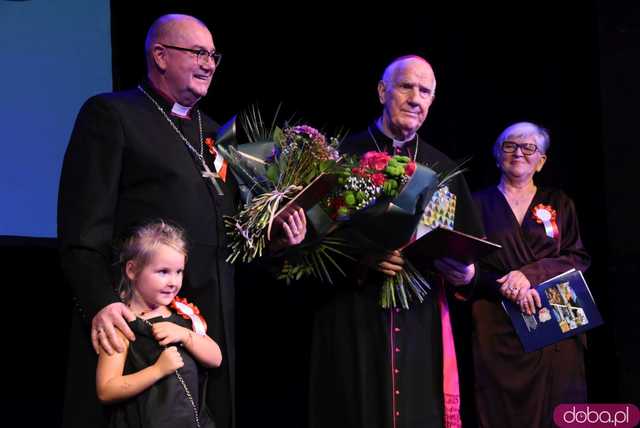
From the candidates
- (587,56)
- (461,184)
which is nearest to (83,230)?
(461,184)

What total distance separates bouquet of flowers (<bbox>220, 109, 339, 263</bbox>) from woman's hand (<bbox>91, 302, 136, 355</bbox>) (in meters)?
0.52

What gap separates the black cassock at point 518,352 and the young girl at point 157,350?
184 cm

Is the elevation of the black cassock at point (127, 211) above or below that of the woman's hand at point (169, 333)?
above

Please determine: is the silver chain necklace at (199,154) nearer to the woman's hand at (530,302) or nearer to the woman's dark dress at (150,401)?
the woman's dark dress at (150,401)

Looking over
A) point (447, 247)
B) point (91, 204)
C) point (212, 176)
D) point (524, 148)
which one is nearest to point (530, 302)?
point (524, 148)

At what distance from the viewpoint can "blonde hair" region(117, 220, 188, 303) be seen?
2682 mm

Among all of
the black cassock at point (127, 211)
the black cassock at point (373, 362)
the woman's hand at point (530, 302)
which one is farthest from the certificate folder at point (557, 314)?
the black cassock at point (127, 211)

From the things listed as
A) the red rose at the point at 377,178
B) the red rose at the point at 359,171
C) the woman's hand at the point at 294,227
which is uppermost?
the red rose at the point at 359,171

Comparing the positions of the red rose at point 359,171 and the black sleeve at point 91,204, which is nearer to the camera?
the black sleeve at point 91,204

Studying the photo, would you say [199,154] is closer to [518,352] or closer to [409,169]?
[409,169]

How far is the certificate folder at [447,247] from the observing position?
120 inches

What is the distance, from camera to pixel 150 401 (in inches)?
102

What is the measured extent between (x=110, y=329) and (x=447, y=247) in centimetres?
122

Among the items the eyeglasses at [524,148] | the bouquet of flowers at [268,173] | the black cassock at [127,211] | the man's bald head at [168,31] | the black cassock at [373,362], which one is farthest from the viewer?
the eyeglasses at [524,148]
